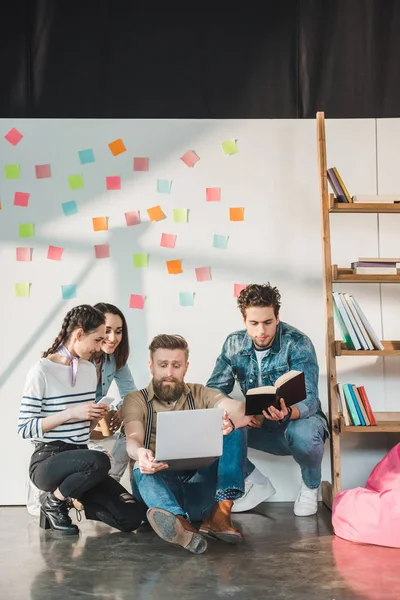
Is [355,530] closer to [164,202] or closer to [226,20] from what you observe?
[164,202]

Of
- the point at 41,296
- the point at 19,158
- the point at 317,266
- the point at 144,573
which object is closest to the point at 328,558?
the point at 144,573

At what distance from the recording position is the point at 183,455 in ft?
10.6

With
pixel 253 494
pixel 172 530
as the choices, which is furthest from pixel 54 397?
pixel 253 494

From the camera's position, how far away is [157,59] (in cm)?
452

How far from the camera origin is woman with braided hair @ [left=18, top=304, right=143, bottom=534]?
3461 millimetres

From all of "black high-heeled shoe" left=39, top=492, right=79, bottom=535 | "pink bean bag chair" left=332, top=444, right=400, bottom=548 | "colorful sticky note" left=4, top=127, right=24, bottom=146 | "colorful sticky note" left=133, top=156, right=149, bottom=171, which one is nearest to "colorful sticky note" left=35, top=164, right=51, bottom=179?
"colorful sticky note" left=4, top=127, right=24, bottom=146

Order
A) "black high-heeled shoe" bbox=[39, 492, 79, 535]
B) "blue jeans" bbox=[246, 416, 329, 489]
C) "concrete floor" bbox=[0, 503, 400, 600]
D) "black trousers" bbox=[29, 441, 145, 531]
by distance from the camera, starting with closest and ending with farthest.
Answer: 1. "concrete floor" bbox=[0, 503, 400, 600]
2. "black trousers" bbox=[29, 441, 145, 531]
3. "black high-heeled shoe" bbox=[39, 492, 79, 535]
4. "blue jeans" bbox=[246, 416, 329, 489]

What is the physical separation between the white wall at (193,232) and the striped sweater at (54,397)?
719mm

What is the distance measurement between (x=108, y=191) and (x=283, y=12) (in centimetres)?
137

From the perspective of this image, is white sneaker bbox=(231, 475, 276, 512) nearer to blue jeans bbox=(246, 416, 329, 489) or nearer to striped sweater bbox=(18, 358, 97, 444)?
blue jeans bbox=(246, 416, 329, 489)

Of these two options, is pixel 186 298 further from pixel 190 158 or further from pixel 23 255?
pixel 23 255

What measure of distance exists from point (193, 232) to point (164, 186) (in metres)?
0.28

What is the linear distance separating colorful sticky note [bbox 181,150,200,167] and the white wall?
0.02 m

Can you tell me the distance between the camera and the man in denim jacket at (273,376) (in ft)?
12.7
